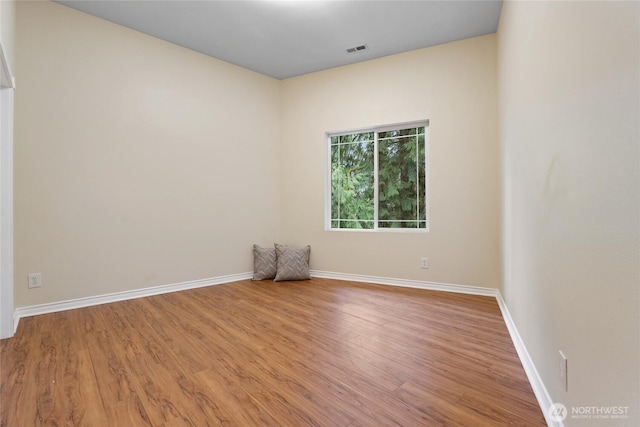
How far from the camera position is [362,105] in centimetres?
425

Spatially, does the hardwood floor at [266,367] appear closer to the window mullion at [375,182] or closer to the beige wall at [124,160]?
the beige wall at [124,160]

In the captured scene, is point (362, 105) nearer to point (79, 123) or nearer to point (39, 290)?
point (79, 123)

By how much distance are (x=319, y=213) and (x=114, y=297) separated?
2544mm

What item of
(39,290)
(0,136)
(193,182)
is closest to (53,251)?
(39,290)

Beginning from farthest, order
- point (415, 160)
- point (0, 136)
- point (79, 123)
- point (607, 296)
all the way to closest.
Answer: point (415, 160) < point (79, 123) < point (0, 136) < point (607, 296)

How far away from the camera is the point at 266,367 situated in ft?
6.35

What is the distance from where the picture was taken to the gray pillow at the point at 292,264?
14.1 feet

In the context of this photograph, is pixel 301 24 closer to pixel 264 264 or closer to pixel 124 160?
pixel 124 160

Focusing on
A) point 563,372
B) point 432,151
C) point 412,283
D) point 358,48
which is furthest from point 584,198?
point 358,48

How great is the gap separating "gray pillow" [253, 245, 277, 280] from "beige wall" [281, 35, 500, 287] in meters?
0.51

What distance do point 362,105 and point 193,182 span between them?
231cm

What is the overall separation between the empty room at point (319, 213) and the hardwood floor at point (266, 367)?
0.05ft

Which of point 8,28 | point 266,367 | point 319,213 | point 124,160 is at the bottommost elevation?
point 266,367

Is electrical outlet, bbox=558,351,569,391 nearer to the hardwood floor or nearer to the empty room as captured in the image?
the empty room
